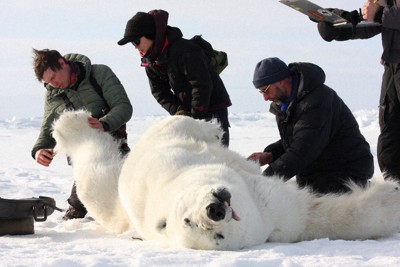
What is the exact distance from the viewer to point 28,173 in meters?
11.0

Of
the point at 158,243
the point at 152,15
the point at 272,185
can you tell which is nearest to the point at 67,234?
the point at 158,243

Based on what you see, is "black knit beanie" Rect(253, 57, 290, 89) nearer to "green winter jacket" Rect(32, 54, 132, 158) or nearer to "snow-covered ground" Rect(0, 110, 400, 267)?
"green winter jacket" Rect(32, 54, 132, 158)

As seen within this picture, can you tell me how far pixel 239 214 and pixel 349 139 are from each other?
6.49 feet

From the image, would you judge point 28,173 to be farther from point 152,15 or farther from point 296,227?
point 296,227

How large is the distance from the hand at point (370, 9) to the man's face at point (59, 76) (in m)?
2.50

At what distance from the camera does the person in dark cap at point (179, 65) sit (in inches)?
207

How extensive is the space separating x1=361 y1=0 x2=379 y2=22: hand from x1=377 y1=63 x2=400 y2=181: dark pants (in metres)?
0.53

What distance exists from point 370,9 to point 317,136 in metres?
1.03

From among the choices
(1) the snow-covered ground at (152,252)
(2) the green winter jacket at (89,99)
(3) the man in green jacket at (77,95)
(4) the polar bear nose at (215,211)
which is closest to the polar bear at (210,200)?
Result: (4) the polar bear nose at (215,211)

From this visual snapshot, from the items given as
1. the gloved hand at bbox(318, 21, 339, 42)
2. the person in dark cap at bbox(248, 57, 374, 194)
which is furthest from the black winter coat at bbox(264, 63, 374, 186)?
the gloved hand at bbox(318, 21, 339, 42)

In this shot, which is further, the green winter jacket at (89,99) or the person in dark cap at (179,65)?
the green winter jacket at (89,99)

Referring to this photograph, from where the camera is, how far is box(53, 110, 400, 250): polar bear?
3123 mm

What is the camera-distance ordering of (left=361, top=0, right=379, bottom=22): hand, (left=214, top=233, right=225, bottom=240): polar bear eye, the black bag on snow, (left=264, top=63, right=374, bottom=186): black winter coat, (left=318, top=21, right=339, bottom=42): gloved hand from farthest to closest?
1. (left=318, top=21, right=339, bottom=42): gloved hand
2. (left=361, top=0, right=379, bottom=22): hand
3. (left=264, top=63, right=374, bottom=186): black winter coat
4. the black bag on snow
5. (left=214, top=233, right=225, bottom=240): polar bear eye

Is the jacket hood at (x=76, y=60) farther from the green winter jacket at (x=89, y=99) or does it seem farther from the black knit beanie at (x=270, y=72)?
the black knit beanie at (x=270, y=72)
